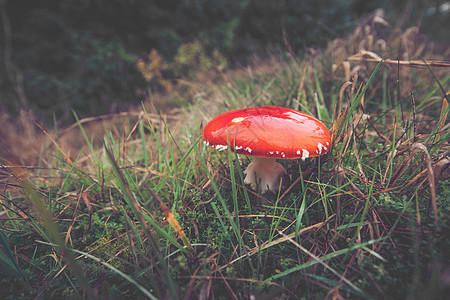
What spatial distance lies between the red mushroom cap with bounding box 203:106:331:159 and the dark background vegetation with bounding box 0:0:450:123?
136 inches

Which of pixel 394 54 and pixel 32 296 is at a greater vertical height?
pixel 394 54

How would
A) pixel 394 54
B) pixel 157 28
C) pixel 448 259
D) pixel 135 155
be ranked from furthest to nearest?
pixel 157 28 < pixel 394 54 < pixel 135 155 < pixel 448 259

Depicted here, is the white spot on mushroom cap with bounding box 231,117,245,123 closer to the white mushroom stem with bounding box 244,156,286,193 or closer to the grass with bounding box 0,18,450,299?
the grass with bounding box 0,18,450,299

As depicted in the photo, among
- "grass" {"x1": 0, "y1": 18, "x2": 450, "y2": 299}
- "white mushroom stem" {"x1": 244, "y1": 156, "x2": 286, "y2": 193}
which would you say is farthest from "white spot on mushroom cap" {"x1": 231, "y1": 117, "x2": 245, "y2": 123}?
"white mushroom stem" {"x1": 244, "y1": 156, "x2": 286, "y2": 193}

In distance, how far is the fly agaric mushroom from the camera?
0.97 metres

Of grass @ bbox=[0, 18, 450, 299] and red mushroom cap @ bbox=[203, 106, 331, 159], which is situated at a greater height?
red mushroom cap @ bbox=[203, 106, 331, 159]

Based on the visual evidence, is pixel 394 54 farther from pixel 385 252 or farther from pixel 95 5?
pixel 95 5

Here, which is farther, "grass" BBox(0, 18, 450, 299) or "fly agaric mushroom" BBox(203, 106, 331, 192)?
"fly agaric mushroom" BBox(203, 106, 331, 192)

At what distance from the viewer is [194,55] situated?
16.4 ft

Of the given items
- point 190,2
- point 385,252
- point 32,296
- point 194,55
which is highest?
point 190,2

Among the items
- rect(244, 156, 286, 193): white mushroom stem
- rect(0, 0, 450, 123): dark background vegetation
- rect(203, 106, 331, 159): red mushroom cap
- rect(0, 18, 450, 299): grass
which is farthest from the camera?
rect(0, 0, 450, 123): dark background vegetation

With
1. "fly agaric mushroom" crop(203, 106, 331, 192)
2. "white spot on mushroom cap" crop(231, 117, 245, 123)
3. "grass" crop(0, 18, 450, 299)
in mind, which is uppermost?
"white spot on mushroom cap" crop(231, 117, 245, 123)

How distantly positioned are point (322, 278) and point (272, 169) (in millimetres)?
638

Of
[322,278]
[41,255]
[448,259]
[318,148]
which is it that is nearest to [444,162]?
[448,259]
